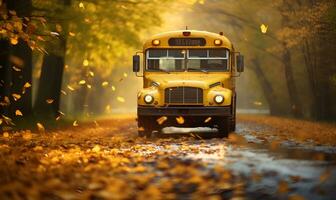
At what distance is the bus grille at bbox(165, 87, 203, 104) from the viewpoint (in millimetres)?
13852

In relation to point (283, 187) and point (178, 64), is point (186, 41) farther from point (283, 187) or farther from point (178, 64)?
point (283, 187)

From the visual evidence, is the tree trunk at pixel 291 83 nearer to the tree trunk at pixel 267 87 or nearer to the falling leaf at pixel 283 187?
the tree trunk at pixel 267 87

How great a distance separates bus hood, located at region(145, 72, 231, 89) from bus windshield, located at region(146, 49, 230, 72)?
19 cm

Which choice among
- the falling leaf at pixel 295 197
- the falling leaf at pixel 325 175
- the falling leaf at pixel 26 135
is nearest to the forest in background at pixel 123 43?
the falling leaf at pixel 26 135

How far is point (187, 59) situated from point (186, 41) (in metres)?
0.47

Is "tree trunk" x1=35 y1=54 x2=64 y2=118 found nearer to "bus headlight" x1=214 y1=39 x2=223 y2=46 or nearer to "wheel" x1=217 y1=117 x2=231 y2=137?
"bus headlight" x1=214 y1=39 x2=223 y2=46

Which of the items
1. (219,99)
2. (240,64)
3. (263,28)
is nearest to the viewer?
(219,99)

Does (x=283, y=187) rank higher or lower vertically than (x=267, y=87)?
lower

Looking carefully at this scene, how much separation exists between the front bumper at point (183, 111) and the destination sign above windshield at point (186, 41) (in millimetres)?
2114

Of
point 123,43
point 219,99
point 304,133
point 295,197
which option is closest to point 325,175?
point 295,197

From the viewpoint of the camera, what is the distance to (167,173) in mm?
7883

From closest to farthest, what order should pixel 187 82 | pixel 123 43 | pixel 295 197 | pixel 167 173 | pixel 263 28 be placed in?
pixel 295 197, pixel 167 173, pixel 187 82, pixel 123 43, pixel 263 28

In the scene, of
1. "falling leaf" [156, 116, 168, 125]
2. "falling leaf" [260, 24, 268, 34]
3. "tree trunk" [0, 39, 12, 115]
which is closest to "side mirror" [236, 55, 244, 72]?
"falling leaf" [156, 116, 168, 125]

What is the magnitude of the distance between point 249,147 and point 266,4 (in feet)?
71.8
